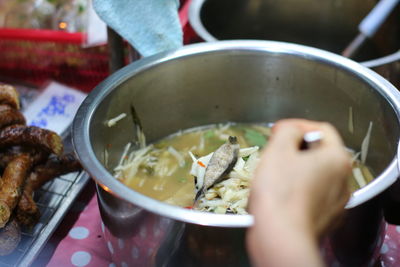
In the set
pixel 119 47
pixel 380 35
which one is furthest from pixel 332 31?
pixel 119 47

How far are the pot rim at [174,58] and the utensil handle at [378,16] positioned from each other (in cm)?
41

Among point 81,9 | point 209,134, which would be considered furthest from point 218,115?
point 81,9

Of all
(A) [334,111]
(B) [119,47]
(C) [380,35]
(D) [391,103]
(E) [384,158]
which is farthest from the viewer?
(C) [380,35]

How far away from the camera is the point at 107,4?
1.59 meters

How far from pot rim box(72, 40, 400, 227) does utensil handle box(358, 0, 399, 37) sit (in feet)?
1.35

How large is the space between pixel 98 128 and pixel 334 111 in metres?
0.84

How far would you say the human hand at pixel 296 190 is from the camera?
646 mm

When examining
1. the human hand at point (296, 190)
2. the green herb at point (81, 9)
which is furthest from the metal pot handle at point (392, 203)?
the green herb at point (81, 9)

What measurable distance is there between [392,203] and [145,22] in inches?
39.3

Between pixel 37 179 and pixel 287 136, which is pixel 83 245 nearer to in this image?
pixel 37 179

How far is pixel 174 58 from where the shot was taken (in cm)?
166

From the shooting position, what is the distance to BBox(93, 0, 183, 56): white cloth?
5.31 ft

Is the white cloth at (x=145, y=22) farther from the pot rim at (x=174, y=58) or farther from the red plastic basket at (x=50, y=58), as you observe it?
the red plastic basket at (x=50, y=58)

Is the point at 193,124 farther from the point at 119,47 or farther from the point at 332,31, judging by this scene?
the point at 332,31
